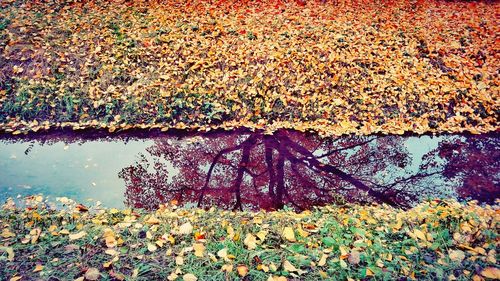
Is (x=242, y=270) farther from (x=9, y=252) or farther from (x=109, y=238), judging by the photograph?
(x=9, y=252)

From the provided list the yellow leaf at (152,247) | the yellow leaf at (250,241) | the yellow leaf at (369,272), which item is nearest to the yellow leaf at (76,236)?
the yellow leaf at (152,247)

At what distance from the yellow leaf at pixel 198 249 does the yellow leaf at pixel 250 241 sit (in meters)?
0.35

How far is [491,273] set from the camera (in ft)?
7.89

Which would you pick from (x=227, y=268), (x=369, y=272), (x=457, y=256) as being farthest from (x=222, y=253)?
(x=457, y=256)

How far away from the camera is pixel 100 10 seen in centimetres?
739

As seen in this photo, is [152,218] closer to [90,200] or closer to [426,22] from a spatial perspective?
[90,200]

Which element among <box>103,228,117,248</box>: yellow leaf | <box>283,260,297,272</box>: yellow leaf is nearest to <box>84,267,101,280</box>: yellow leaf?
<box>103,228,117,248</box>: yellow leaf

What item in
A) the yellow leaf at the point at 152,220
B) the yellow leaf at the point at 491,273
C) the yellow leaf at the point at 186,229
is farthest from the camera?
the yellow leaf at the point at 152,220

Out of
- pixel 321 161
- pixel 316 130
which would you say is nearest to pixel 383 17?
pixel 316 130

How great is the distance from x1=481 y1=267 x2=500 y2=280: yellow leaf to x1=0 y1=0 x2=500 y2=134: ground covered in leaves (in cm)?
299

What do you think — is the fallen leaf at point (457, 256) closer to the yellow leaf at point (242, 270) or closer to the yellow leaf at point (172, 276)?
the yellow leaf at point (242, 270)

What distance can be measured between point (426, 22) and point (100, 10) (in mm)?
7153

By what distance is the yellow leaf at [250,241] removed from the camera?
2.79 m

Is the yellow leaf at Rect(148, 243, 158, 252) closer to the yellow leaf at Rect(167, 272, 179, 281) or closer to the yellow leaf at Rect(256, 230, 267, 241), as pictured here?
the yellow leaf at Rect(167, 272, 179, 281)
